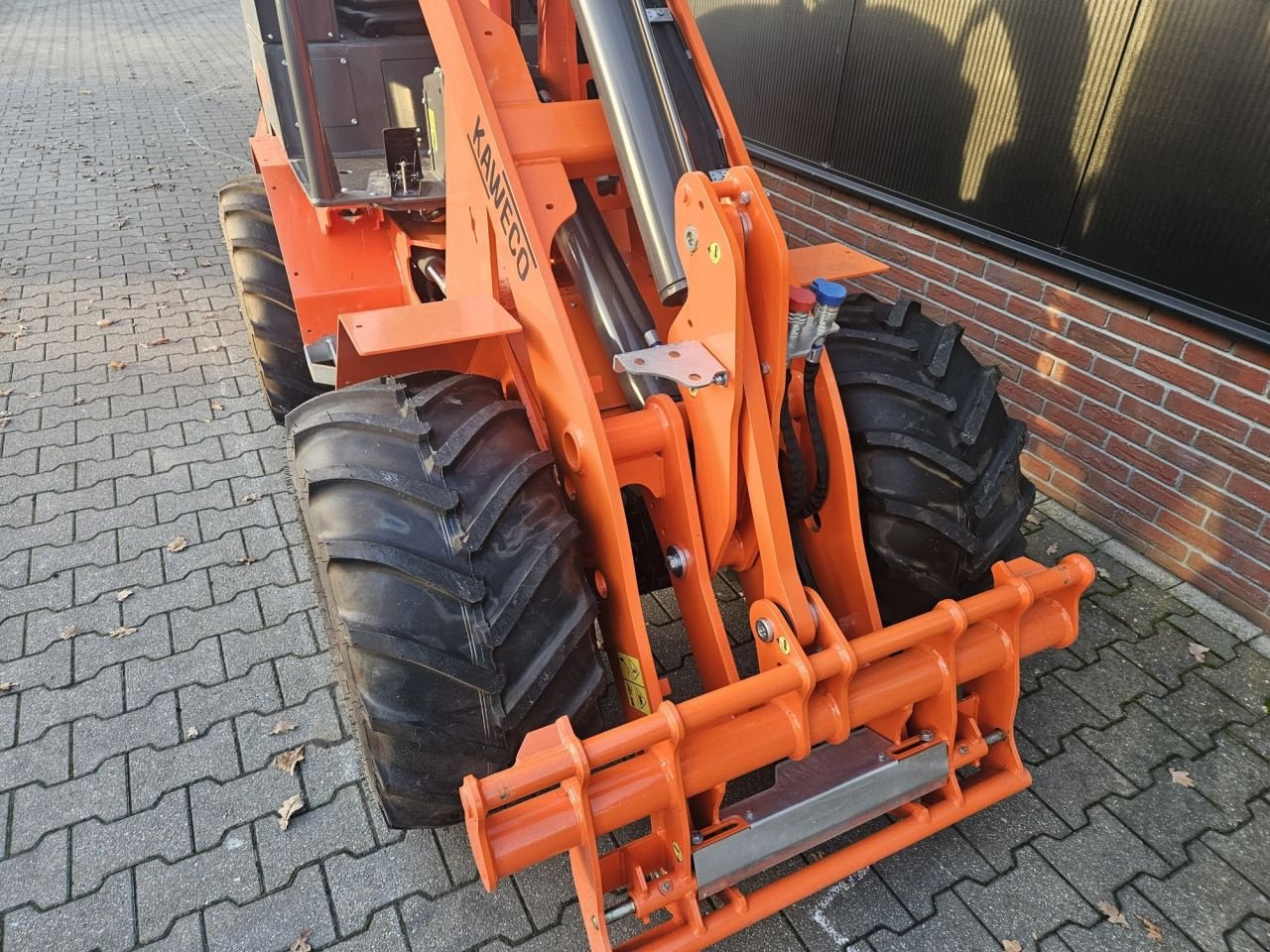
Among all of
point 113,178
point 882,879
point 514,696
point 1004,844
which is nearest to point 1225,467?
point 1004,844

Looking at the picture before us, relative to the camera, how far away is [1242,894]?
8.10ft

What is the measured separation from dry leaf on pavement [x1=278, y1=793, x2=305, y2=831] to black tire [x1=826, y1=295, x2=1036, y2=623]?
6.07 feet

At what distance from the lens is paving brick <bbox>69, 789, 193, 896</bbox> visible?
245 cm

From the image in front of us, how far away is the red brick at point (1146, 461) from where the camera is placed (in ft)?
11.7

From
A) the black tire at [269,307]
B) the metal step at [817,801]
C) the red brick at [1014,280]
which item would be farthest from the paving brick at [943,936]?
the black tire at [269,307]

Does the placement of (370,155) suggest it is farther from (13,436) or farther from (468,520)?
(468,520)

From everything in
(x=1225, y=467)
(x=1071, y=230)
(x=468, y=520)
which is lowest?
(x=1225, y=467)

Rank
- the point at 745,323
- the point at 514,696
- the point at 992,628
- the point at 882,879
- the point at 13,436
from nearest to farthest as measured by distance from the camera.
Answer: the point at 745,323 → the point at 514,696 → the point at 992,628 → the point at 882,879 → the point at 13,436

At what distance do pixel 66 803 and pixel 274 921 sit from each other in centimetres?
83

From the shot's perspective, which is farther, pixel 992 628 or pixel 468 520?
pixel 992 628

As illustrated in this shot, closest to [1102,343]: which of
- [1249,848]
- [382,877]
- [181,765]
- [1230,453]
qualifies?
[1230,453]

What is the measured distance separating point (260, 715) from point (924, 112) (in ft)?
12.6

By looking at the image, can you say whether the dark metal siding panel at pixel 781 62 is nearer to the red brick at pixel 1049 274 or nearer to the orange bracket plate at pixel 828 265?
the red brick at pixel 1049 274

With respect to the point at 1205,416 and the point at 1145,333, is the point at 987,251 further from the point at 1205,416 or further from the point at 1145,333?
the point at 1205,416
